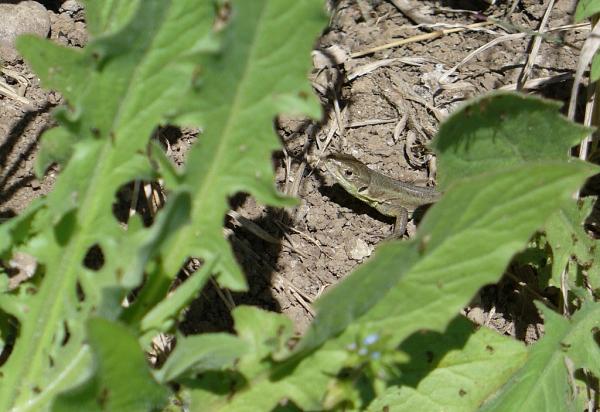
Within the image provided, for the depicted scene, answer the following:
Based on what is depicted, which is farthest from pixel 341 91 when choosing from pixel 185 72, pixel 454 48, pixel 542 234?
pixel 185 72

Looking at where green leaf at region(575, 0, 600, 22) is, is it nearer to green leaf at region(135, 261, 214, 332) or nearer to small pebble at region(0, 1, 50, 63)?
green leaf at region(135, 261, 214, 332)

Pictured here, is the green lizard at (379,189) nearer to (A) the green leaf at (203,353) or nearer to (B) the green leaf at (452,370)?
(B) the green leaf at (452,370)

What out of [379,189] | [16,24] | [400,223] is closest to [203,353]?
[16,24]

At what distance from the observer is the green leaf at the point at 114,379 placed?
2.26 metres

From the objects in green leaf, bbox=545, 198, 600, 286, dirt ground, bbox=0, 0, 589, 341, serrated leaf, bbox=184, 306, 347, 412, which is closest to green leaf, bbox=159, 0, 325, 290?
serrated leaf, bbox=184, 306, 347, 412

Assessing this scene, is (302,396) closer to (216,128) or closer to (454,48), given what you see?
(216,128)

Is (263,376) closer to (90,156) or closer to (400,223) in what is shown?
(90,156)

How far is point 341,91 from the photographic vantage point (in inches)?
189

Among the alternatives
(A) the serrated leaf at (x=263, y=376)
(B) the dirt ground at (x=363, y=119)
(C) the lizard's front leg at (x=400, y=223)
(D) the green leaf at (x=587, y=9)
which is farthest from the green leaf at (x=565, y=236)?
(A) the serrated leaf at (x=263, y=376)

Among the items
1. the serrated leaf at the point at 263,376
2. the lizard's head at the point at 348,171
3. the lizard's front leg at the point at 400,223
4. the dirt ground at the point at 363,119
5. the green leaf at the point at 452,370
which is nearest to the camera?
the serrated leaf at the point at 263,376

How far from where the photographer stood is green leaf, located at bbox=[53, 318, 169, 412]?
A: 226cm

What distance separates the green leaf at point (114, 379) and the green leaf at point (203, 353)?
0.08 m

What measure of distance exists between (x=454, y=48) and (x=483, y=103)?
198 centimetres

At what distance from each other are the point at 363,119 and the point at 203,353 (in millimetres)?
2637
